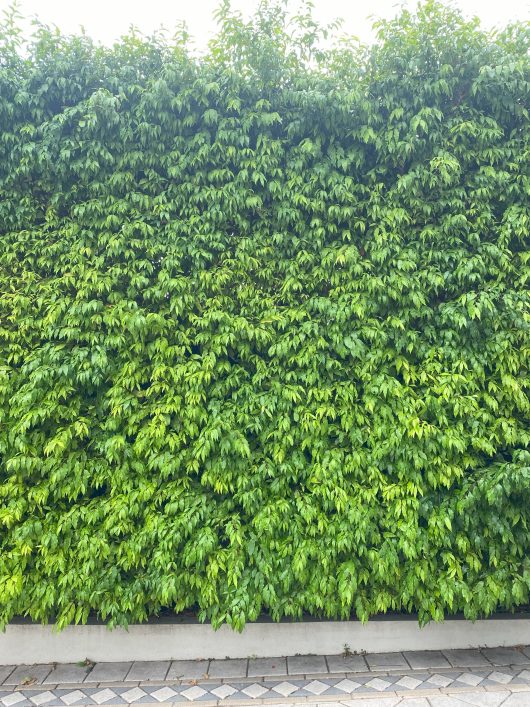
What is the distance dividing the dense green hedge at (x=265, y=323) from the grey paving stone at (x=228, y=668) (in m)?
0.48

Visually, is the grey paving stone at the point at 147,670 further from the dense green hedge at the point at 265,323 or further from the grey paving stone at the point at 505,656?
the grey paving stone at the point at 505,656

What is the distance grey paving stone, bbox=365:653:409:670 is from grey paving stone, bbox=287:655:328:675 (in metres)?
0.40

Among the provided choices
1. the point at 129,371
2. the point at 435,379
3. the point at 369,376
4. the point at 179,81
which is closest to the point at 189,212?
the point at 179,81

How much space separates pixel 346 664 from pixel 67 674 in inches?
91.8

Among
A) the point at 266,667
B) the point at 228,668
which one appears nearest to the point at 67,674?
the point at 228,668

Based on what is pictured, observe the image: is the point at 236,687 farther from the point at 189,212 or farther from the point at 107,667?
the point at 189,212

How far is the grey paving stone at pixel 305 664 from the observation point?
349cm

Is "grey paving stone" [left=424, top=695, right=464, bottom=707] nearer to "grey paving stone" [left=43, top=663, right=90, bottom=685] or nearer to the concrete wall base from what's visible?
the concrete wall base

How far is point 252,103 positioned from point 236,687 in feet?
16.3

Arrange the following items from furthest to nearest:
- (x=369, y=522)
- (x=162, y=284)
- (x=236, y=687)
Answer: (x=162, y=284) < (x=369, y=522) < (x=236, y=687)

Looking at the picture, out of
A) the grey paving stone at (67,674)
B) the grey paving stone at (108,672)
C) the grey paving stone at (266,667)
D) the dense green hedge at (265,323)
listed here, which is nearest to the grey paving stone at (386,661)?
the dense green hedge at (265,323)

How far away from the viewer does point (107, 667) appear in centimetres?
361

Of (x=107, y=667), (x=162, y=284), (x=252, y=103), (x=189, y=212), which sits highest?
(x=252, y=103)

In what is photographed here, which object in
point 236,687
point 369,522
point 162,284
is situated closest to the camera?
point 236,687
